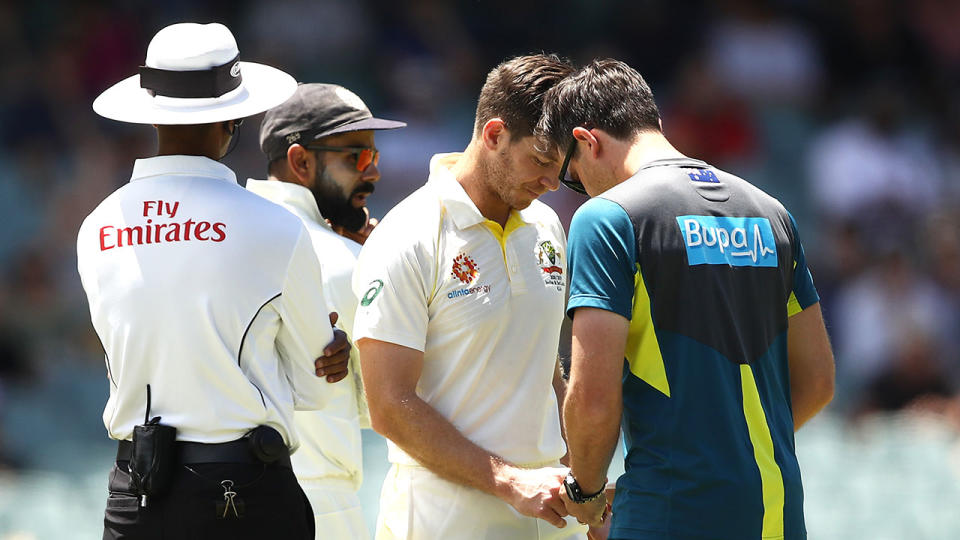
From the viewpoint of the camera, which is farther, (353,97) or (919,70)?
(919,70)

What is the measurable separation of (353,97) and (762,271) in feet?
6.51

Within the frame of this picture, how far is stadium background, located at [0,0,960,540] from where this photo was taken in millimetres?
8570

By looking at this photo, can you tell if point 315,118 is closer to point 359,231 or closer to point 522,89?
point 359,231

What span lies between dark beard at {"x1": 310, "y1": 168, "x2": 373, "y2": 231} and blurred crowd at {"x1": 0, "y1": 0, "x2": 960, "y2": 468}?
4.32 m

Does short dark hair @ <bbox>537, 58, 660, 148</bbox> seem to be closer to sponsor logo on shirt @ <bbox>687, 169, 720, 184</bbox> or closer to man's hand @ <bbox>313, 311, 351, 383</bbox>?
sponsor logo on shirt @ <bbox>687, 169, 720, 184</bbox>

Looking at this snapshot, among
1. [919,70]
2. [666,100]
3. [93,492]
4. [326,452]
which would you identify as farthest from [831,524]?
[919,70]

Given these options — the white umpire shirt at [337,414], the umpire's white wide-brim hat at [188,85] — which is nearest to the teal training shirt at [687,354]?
the umpire's white wide-brim hat at [188,85]

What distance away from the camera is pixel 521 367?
359cm

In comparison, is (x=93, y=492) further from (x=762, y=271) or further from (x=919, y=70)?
(x=919, y=70)

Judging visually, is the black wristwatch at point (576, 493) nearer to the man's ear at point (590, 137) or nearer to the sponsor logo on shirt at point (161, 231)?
the man's ear at point (590, 137)

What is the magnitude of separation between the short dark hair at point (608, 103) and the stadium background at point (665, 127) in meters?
4.52

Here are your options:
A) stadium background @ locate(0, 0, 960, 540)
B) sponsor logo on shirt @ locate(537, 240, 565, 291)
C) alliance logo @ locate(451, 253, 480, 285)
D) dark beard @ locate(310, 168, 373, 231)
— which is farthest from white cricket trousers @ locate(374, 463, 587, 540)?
stadium background @ locate(0, 0, 960, 540)

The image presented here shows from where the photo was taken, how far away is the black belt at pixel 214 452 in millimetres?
2998

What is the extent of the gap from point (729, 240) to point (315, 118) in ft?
6.22
